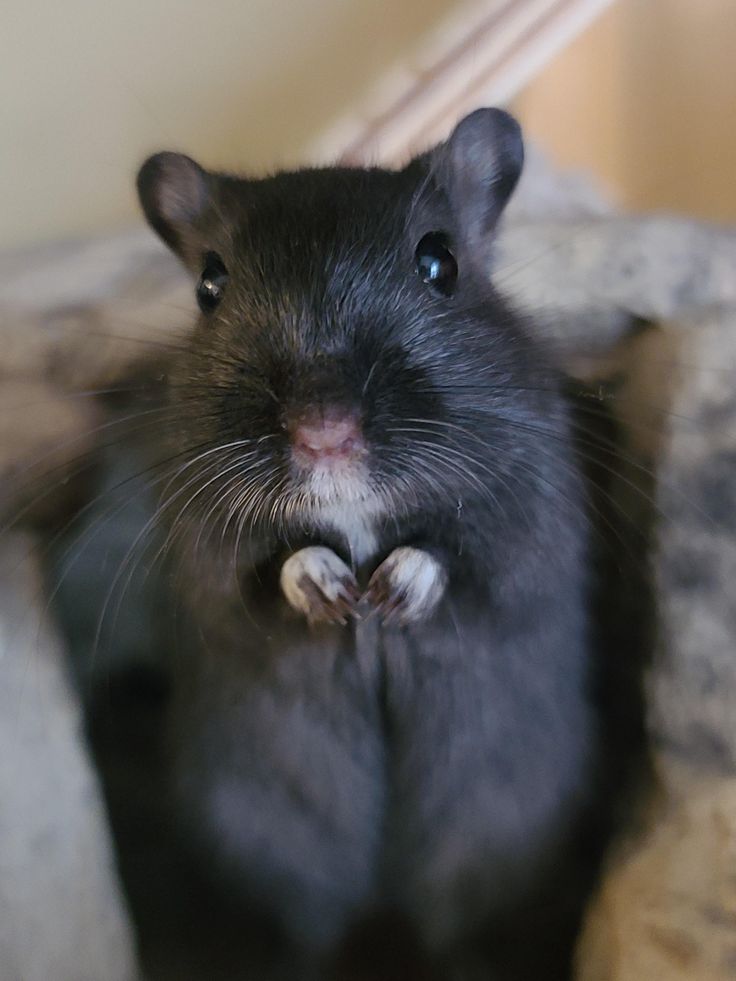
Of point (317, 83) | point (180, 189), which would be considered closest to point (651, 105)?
point (317, 83)

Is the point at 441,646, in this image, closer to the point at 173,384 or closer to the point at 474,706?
the point at 474,706

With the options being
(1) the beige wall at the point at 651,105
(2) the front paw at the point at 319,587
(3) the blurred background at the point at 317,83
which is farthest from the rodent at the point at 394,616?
(1) the beige wall at the point at 651,105

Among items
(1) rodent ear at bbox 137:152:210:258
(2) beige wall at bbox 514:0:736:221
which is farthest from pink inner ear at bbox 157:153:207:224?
(2) beige wall at bbox 514:0:736:221

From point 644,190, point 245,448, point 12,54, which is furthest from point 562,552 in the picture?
point 644,190

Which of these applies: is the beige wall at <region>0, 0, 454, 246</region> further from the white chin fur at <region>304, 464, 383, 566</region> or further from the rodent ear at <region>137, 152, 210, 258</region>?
the white chin fur at <region>304, 464, 383, 566</region>

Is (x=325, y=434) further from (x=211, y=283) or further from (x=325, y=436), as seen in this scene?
(x=211, y=283)

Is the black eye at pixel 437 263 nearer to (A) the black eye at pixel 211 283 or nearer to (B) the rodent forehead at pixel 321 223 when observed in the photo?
(B) the rodent forehead at pixel 321 223
